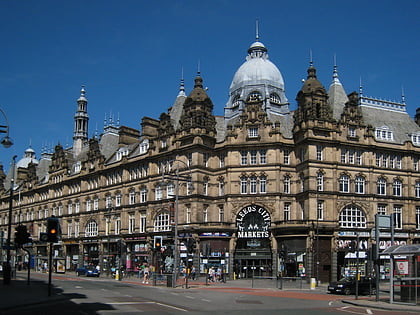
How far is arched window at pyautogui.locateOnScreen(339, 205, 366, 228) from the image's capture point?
6234 cm

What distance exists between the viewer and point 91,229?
8650cm

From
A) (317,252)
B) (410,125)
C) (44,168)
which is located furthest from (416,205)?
(44,168)

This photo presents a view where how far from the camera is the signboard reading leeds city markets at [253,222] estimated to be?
210ft

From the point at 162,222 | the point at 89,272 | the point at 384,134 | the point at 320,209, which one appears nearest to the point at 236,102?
the point at 162,222

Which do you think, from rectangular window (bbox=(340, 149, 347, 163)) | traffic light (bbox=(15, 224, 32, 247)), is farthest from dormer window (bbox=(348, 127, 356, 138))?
traffic light (bbox=(15, 224, 32, 247))

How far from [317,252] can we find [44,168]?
76025mm

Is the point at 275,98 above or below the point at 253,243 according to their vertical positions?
above

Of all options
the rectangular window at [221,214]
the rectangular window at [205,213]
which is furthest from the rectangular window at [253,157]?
the rectangular window at [205,213]

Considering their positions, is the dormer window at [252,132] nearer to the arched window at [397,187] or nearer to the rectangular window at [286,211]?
the rectangular window at [286,211]

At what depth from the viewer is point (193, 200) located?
2584 inches

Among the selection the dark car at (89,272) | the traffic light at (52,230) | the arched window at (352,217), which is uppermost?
the arched window at (352,217)

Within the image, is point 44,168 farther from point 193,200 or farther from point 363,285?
point 363,285

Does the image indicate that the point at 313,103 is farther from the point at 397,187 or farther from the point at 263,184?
the point at 397,187

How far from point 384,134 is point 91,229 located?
1847 inches
